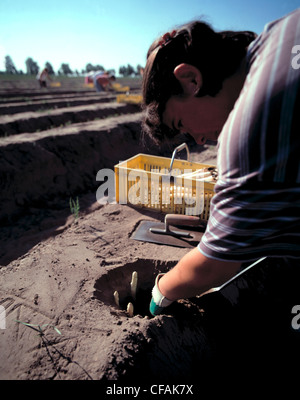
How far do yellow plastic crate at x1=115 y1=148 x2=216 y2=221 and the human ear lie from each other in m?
1.76

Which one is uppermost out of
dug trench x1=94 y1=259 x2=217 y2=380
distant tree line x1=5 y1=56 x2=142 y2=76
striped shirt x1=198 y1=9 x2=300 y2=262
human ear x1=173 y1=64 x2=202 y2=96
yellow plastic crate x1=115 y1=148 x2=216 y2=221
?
distant tree line x1=5 y1=56 x2=142 y2=76

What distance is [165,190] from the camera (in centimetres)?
320

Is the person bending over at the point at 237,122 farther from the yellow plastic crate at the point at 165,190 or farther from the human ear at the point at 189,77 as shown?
the yellow plastic crate at the point at 165,190

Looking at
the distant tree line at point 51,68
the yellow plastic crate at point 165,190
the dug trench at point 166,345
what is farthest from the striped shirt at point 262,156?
the distant tree line at point 51,68

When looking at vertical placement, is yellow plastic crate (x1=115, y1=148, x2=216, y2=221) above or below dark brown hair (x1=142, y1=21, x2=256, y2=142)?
below

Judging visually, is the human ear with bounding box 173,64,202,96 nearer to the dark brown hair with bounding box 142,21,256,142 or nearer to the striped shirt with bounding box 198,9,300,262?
the dark brown hair with bounding box 142,21,256,142

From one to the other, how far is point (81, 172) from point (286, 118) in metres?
5.92

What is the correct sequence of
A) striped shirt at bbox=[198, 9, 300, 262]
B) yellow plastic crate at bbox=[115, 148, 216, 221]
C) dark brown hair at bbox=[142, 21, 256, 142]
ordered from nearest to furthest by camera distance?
striped shirt at bbox=[198, 9, 300, 262]
dark brown hair at bbox=[142, 21, 256, 142]
yellow plastic crate at bbox=[115, 148, 216, 221]

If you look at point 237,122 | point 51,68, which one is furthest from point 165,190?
point 51,68

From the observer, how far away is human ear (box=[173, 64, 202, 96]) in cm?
102

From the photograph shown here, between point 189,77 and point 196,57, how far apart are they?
0.08 m

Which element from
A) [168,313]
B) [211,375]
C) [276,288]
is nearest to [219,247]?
[168,313]

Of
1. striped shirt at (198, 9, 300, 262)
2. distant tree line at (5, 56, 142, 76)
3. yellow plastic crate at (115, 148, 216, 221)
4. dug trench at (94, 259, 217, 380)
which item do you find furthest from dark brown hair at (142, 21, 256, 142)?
distant tree line at (5, 56, 142, 76)

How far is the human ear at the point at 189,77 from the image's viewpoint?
1.02m
